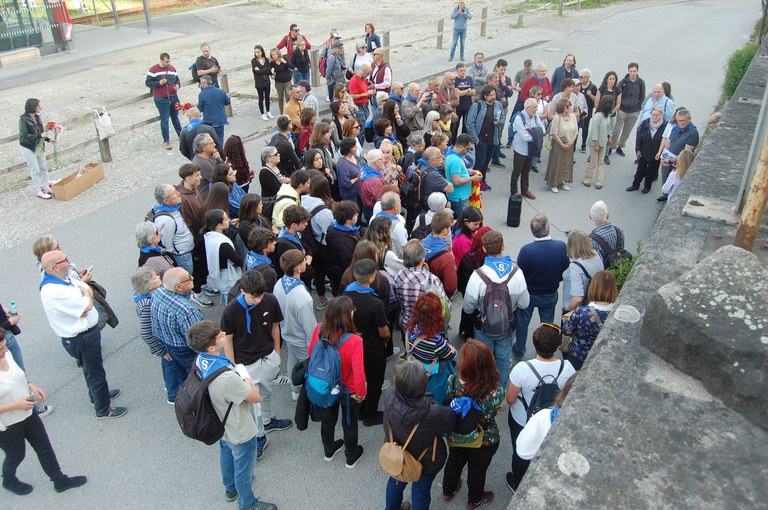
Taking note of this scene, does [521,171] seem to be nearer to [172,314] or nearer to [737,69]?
[172,314]

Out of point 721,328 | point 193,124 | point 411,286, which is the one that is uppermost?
point 721,328

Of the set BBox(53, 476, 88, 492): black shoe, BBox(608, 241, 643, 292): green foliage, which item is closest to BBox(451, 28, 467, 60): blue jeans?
BBox(608, 241, 643, 292): green foliage

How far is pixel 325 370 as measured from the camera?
14.5ft

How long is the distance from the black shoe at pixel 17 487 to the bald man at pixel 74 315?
864mm

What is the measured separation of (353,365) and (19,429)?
2.50 meters

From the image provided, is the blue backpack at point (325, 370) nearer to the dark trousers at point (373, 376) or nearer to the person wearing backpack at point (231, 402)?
the person wearing backpack at point (231, 402)

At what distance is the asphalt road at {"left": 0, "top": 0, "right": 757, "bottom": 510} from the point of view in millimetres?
4668

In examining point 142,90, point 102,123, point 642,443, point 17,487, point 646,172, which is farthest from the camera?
point 142,90

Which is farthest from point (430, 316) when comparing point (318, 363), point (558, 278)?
point (558, 278)

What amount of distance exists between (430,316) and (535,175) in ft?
23.0

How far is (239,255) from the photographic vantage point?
6484 millimetres

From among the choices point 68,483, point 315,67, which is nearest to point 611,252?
point 68,483

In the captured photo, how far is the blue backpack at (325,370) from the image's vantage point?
14.5 ft

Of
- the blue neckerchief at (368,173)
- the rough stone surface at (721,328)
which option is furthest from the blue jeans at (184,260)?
the rough stone surface at (721,328)
